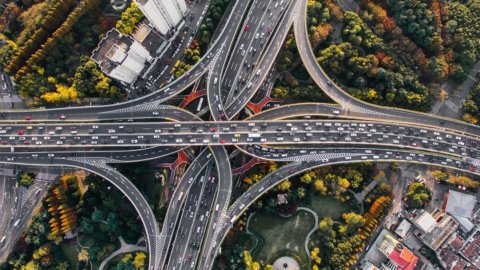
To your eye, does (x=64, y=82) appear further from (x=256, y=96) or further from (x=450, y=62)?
(x=450, y=62)

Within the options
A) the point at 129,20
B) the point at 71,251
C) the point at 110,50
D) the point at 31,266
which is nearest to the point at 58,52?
the point at 110,50

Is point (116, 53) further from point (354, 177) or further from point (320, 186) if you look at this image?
point (354, 177)

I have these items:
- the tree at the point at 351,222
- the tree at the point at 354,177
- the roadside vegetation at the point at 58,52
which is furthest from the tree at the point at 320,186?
the roadside vegetation at the point at 58,52

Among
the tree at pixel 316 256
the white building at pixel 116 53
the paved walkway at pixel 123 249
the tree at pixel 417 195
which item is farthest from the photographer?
the paved walkway at pixel 123 249

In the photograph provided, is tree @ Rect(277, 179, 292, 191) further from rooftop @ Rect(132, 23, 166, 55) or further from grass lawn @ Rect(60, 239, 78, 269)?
grass lawn @ Rect(60, 239, 78, 269)

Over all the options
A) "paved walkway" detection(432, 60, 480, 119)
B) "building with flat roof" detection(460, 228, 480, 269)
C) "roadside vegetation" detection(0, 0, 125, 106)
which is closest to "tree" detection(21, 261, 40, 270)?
"roadside vegetation" detection(0, 0, 125, 106)

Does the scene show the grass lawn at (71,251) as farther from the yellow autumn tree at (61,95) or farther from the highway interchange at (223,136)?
the yellow autumn tree at (61,95)
